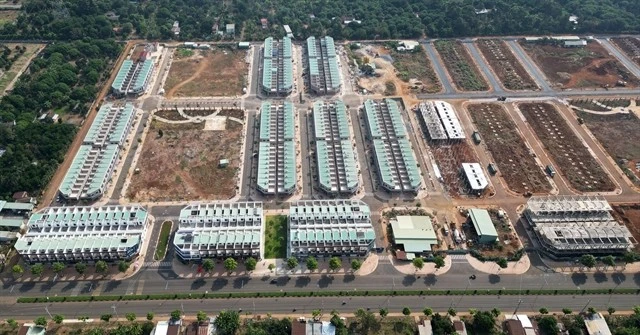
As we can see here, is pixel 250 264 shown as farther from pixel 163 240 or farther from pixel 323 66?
pixel 323 66

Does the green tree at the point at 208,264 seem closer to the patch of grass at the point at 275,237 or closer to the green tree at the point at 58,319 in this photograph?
the patch of grass at the point at 275,237

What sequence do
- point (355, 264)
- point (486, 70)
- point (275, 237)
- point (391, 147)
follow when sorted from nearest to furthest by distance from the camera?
point (355, 264)
point (275, 237)
point (391, 147)
point (486, 70)

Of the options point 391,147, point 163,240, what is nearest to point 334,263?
point 163,240

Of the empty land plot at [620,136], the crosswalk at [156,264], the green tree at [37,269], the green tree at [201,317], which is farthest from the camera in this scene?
the empty land plot at [620,136]

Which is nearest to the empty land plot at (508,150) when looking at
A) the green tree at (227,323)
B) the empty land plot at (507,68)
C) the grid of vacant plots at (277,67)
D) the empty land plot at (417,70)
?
the empty land plot at (417,70)

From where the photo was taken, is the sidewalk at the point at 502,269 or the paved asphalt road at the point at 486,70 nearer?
the sidewalk at the point at 502,269
